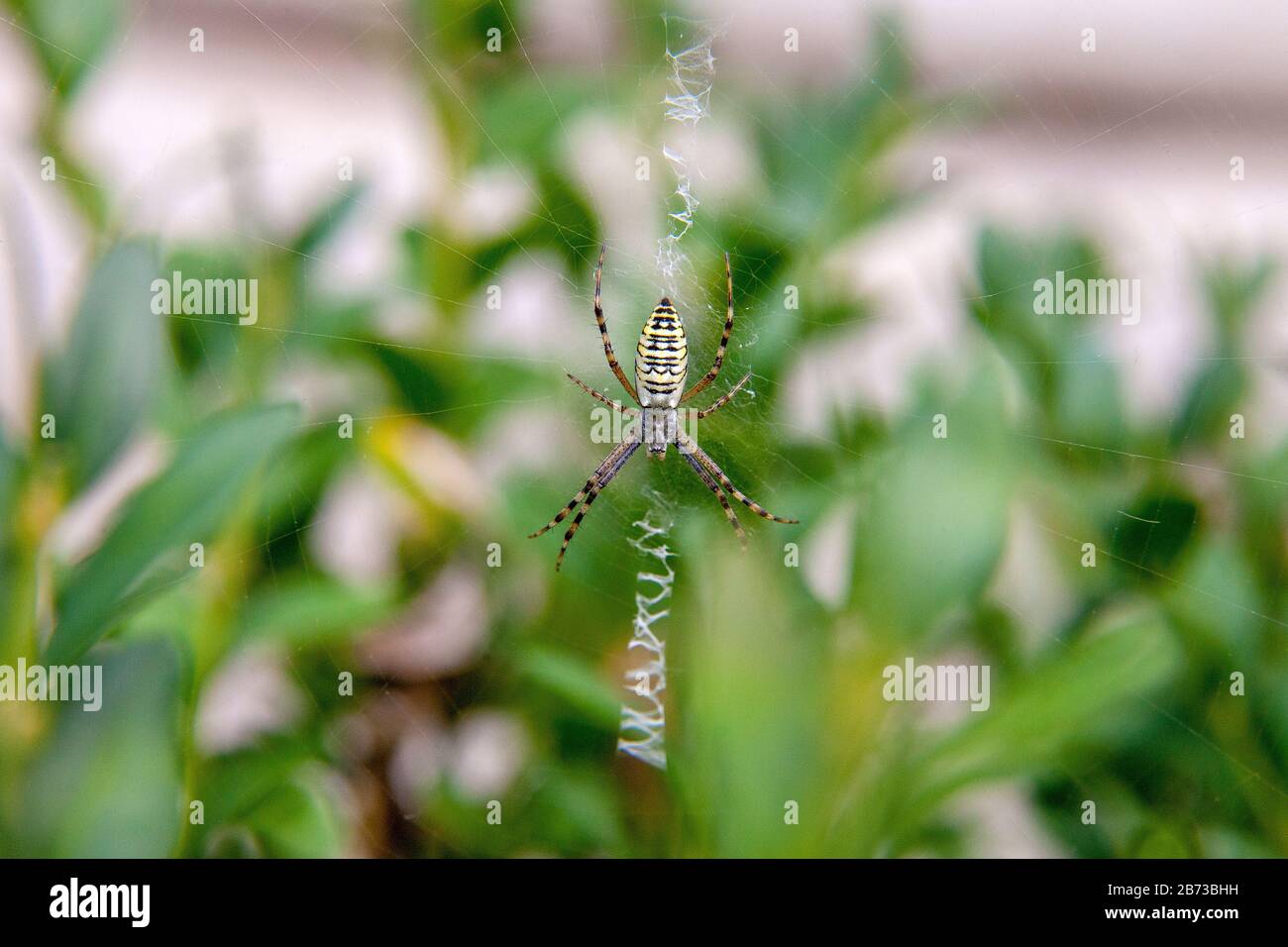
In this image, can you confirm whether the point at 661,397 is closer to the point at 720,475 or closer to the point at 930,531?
the point at 720,475

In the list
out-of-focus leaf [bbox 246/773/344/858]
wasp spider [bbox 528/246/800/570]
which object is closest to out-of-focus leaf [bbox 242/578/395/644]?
out-of-focus leaf [bbox 246/773/344/858]

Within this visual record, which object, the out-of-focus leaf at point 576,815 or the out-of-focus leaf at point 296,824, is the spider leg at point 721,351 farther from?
the out-of-focus leaf at point 296,824

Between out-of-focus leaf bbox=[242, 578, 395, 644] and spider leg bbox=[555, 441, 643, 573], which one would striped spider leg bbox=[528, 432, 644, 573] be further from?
out-of-focus leaf bbox=[242, 578, 395, 644]

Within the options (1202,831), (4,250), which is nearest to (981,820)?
(1202,831)

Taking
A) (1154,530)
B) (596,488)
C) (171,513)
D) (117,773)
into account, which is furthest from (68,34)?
(1154,530)

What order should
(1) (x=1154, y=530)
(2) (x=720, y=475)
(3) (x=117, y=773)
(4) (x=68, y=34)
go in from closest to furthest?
(3) (x=117, y=773) → (4) (x=68, y=34) → (1) (x=1154, y=530) → (2) (x=720, y=475)

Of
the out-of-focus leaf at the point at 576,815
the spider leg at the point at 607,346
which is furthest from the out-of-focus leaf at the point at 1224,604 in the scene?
the spider leg at the point at 607,346
